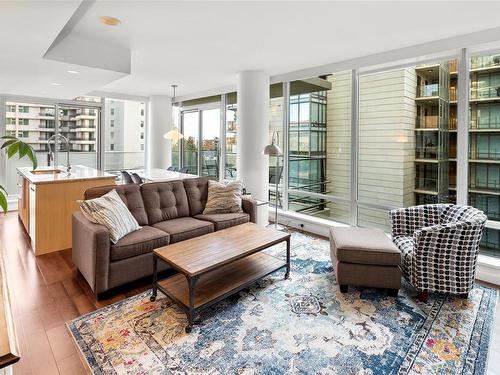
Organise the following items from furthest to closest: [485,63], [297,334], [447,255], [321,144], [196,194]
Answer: [321,144]
[196,194]
[485,63]
[447,255]
[297,334]

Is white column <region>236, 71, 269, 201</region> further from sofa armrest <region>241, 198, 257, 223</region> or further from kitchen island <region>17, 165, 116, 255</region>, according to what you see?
kitchen island <region>17, 165, 116, 255</region>

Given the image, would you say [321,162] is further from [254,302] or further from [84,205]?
[84,205]

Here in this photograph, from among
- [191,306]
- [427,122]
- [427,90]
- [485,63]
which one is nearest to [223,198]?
[191,306]

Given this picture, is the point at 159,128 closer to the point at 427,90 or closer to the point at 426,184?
the point at 427,90

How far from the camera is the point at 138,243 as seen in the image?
111 inches

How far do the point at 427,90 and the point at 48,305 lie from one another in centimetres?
480

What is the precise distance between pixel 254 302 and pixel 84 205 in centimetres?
186

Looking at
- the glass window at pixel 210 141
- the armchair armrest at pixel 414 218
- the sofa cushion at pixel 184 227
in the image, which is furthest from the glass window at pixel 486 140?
the glass window at pixel 210 141

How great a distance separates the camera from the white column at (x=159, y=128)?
7.39 m

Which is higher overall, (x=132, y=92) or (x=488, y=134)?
(x=132, y=92)

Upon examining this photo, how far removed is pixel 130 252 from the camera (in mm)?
2768

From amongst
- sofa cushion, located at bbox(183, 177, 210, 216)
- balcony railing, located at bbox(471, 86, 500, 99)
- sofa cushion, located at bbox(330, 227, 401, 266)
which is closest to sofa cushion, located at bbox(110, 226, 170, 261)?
sofa cushion, located at bbox(183, 177, 210, 216)

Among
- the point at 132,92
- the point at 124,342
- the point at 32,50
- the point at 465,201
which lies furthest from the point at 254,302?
the point at 132,92

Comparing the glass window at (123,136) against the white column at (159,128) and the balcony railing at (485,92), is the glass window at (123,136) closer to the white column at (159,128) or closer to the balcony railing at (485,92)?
the white column at (159,128)
